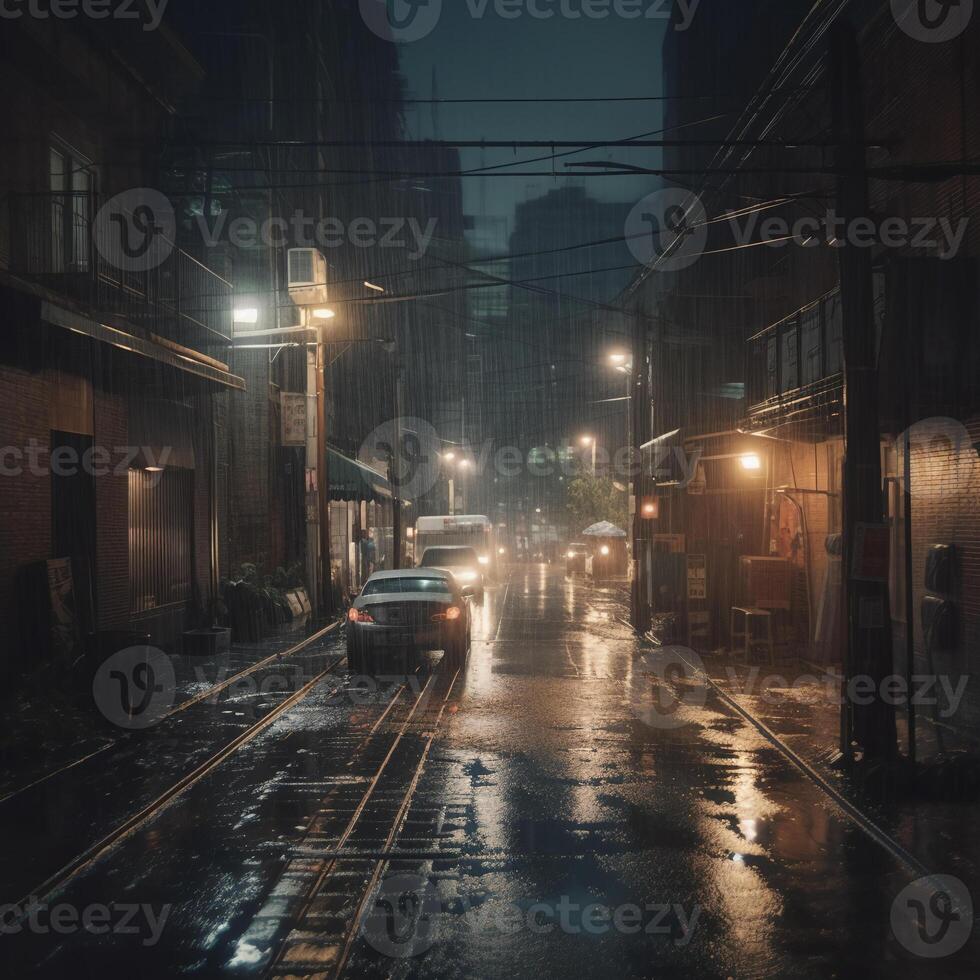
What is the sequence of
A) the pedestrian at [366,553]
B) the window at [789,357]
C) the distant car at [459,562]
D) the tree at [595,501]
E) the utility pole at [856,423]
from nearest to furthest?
1. the utility pole at [856,423]
2. the window at [789,357]
3. the distant car at [459,562]
4. the pedestrian at [366,553]
5. the tree at [595,501]

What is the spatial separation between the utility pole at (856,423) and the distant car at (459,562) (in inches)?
823

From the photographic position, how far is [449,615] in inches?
668

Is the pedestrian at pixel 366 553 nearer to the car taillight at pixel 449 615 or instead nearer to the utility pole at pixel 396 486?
the utility pole at pixel 396 486

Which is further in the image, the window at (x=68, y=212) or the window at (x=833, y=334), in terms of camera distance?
the window at (x=833, y=334)

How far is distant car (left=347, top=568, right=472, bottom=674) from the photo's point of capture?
16438 mm

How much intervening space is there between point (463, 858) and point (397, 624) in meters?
9.43

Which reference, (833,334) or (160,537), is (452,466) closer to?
(160,537)

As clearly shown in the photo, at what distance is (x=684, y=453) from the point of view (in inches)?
913

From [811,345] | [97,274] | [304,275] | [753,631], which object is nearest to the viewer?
[97,274]

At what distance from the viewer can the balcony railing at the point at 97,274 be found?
14.0 metres

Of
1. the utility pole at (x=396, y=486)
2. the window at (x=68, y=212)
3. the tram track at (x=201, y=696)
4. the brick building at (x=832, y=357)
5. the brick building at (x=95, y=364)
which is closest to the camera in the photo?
the tram track at (x=201, y=696)

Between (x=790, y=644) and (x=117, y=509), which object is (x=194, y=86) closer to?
(x=117, y=509)

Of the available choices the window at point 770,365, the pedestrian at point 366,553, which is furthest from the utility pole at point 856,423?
the pedestrian at point 366,553

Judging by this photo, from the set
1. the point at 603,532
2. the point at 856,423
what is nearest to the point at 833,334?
the point at 856,423
